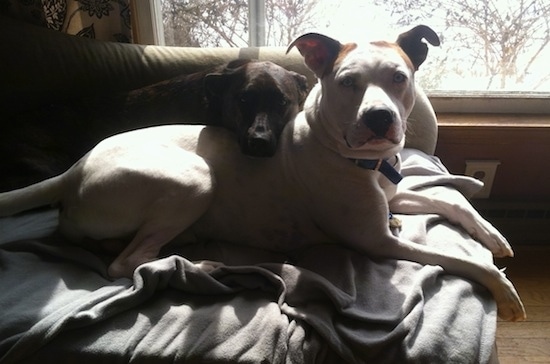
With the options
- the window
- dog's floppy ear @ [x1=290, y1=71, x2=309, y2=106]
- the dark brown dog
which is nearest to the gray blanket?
the dark brown dog

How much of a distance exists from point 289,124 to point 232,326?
0.71 metres

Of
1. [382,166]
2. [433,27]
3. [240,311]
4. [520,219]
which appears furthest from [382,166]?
[520,219]

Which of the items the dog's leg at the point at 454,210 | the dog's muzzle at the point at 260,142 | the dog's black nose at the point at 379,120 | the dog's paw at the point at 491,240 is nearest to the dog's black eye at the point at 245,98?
the dog's muzzle at the point at 260,142

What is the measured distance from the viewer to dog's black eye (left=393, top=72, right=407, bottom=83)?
1294 millimetres

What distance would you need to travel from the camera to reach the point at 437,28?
2273 mm

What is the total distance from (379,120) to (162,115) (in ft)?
2.93

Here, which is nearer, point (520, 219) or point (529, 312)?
point (529, 312)

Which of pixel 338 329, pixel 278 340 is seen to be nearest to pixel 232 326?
pixel 278 340

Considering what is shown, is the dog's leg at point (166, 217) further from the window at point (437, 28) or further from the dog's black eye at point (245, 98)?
the window at point (437, 28)

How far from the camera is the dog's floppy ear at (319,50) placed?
1382 mm

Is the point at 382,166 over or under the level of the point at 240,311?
over

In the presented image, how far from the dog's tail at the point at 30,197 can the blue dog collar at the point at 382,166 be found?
0.87 meters

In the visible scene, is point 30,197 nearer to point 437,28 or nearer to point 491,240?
point 491,240

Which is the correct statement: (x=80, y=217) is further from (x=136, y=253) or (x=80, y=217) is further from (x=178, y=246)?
(x=178, y=246)
